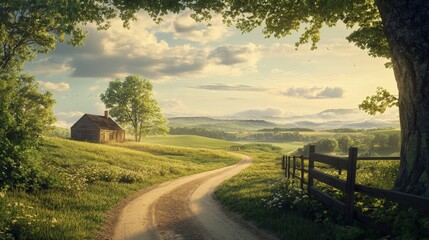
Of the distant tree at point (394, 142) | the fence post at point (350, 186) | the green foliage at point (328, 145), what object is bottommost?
the green foliage at point (328, 145)

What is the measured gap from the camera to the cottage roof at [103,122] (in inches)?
2794

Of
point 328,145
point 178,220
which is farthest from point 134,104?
point 178,220

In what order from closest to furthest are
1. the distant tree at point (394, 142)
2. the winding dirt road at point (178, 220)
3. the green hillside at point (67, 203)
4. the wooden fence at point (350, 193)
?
the wooden fence at point (350, 193)
the green hillside at point (67, 203)
the winding dirt road at point (178, 220)
the distant tree at point (394, 142)

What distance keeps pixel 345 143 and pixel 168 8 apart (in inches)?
4051

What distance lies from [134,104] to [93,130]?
1004 cm

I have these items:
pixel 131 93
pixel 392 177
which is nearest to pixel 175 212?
pixel 392 177

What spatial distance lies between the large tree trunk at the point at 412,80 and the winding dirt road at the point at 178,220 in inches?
169

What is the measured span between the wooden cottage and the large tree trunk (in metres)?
65.2

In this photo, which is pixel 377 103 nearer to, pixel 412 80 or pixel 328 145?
pixel 412 80

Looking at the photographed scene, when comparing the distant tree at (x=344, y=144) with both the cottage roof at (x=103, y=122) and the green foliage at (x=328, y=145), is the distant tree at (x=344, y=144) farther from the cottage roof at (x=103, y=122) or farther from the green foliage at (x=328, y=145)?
the cottage roof at (x=103, y=122)

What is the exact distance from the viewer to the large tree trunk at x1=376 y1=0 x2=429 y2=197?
9.36 m

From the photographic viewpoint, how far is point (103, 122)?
241 ft

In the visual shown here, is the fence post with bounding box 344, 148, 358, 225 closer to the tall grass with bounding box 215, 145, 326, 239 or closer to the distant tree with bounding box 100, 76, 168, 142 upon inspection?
the tall grass with bounding box 215, 145, 326, 239

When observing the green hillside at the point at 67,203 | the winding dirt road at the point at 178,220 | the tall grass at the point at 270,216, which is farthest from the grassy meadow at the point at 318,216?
the green hillside at the point at 67,203
